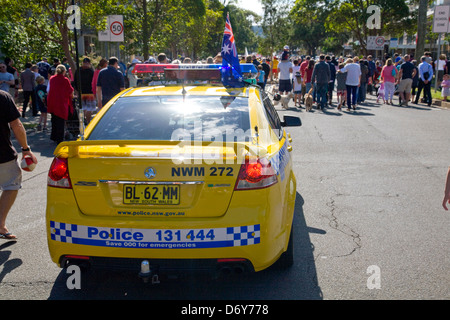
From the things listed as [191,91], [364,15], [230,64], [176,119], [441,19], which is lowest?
[176,119]

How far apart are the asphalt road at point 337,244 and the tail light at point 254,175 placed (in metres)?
0.94

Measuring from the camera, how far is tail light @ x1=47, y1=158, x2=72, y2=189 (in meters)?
3.85

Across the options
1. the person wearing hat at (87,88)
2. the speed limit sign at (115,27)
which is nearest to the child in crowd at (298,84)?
the speed limit sign at (115,27)

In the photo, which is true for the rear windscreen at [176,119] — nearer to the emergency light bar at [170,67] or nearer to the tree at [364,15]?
the emergency light bar at [170,67]

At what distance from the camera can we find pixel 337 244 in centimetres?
535

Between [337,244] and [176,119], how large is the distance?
2130 mm

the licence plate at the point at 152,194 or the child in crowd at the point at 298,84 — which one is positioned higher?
the licence plate at the point at 152,194

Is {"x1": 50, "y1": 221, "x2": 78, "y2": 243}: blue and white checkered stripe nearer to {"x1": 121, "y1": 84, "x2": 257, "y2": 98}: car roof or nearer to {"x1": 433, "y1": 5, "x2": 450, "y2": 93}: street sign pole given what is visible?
{"x1": 121, "y1": 84, "x2": 257, "y2": 98}: car roof

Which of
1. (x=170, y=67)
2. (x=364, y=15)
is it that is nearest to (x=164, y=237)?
(x=170, y=67)

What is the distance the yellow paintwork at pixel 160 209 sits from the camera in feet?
12.1

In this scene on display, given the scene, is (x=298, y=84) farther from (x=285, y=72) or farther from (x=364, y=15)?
(x=364, y=15)

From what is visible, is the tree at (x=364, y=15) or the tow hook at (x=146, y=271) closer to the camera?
the tow hook at (x=146, y=271)

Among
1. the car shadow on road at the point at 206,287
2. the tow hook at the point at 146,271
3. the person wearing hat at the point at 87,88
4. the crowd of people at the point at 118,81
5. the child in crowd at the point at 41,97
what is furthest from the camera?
the person wearing hat at the point at 87,88
